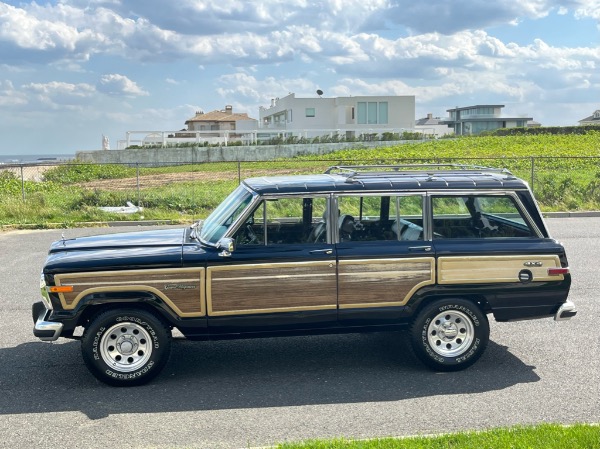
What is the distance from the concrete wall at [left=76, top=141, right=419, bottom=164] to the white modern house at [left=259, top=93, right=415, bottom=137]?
10559 mm

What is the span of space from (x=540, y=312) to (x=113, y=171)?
121ft

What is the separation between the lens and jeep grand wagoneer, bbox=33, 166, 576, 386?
6.15 metres

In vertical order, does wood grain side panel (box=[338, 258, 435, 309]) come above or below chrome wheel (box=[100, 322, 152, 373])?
above

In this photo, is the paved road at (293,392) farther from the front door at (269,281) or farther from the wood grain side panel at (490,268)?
the wood grain side panel at (490,268)

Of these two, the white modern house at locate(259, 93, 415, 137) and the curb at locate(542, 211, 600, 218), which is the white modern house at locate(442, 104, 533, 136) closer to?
the white modern house at locate(259, 93, 415, 137)

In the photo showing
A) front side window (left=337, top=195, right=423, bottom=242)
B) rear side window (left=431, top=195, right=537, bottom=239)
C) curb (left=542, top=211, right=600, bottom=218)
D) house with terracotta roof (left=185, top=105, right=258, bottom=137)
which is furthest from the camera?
house with terracotta roof (left=185, top=105, right=258, bottom=137)

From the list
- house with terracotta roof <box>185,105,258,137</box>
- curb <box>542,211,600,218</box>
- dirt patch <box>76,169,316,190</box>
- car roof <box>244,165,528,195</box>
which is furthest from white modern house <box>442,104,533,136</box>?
car roof <box>244,165,528,195</box>

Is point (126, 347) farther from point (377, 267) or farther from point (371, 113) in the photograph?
point (371, 113)

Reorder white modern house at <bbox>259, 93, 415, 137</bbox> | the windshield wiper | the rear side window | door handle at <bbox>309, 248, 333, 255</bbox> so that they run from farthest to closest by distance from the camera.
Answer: white modern house at <bbox>259, 93, 415, 137</bbox> < the windshield wiper < the rear side window < door handle at <bbox>309, 248, 333, 255</bbox>

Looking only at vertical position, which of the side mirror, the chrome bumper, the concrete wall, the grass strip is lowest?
the grass strip

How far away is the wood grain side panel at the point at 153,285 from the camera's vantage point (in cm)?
608

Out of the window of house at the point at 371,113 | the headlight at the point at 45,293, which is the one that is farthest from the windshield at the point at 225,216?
the window of house at the point at 371,113

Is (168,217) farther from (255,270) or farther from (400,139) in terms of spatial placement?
(400,139)

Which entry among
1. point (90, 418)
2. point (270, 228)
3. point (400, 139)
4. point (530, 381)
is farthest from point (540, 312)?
point (400, 139)
